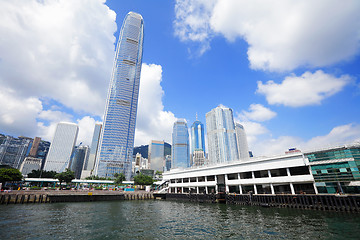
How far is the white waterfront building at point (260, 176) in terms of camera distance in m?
40.2

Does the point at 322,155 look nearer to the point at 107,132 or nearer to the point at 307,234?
the point at 307,234

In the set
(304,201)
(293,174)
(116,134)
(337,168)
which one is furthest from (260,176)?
(116,134)

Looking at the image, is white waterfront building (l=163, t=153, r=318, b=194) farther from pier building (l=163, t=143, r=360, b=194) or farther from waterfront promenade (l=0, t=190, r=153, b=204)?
waterfront promenade (l=0, t=190, r=153, b=204)

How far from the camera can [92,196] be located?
62.8 meters

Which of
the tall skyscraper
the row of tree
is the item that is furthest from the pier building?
the tall skyscraper

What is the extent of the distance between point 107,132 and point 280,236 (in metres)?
185

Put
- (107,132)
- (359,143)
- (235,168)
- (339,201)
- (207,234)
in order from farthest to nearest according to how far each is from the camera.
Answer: (107,132)
(235,168)
(359,143)
(339,201)
(207,234)

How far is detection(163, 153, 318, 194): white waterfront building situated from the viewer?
40.2m

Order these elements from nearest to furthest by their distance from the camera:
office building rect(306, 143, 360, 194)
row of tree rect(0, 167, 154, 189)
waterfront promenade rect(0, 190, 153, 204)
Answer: office building rect(306, 143, 360, 194), waterfront promenade rect(0, 190, 153, 204), row of tree rect(0, 167, 154, 189)

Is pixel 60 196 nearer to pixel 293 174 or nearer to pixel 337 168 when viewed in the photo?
pixel 293 174

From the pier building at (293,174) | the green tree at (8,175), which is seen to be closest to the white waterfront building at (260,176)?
the pier building at (293,174)

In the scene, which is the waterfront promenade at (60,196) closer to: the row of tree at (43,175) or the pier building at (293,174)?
the row of tree at (43,175)

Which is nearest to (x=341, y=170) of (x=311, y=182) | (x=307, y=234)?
(x=311, y=182)

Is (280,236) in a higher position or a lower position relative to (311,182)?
lower
